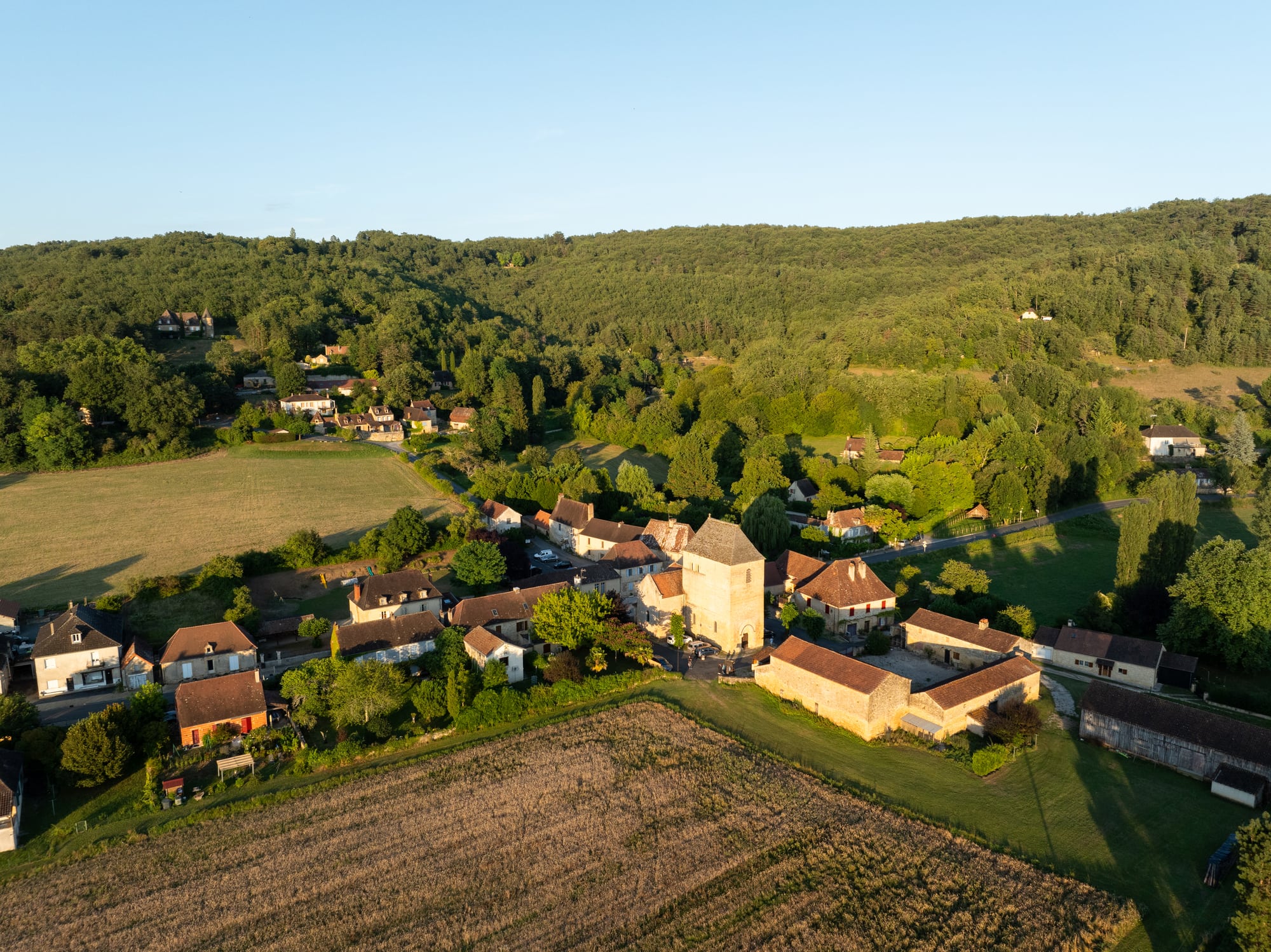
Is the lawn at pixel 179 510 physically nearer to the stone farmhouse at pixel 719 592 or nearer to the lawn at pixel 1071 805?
the stone farmhouse at pixel 719 592

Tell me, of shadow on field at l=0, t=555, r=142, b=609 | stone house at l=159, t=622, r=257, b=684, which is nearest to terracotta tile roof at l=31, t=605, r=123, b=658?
stone house at l=159, t=622, r=257, b=684

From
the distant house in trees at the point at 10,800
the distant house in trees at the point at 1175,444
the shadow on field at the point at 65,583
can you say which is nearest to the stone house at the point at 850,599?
the distant house in trees at the point at 10,800

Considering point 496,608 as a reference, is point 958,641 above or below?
below

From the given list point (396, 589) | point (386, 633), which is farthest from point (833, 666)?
point (396, 589)

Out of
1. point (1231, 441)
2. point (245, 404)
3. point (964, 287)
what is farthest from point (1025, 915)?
point (964, 287)

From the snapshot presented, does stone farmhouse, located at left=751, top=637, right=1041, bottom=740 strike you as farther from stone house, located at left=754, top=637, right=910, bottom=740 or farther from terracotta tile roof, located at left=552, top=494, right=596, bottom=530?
terracotta tile roof, located at left=552, top=494, right=596, bottom=530

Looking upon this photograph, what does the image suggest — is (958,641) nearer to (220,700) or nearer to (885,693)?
(885,693)

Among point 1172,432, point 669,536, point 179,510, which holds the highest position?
point 1172,432
